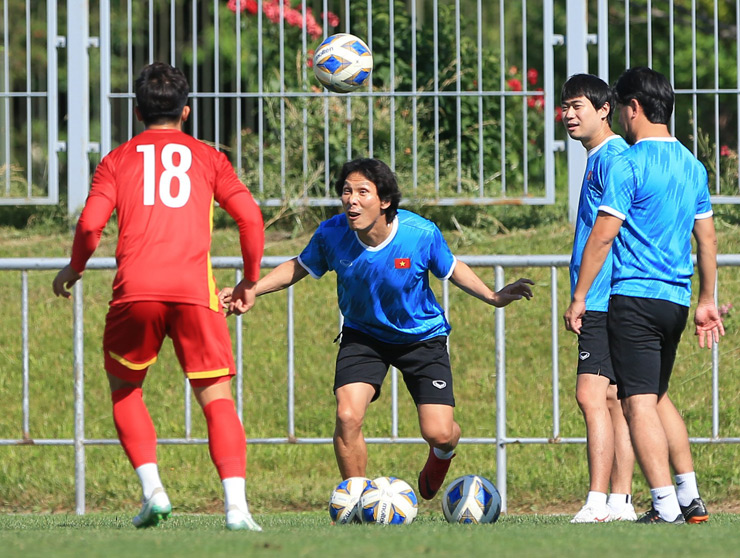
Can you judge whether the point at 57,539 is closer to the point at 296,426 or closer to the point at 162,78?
the point at 162,78

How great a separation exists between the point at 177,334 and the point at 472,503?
164 cm

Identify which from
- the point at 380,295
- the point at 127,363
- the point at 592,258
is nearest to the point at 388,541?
the point at 127,363

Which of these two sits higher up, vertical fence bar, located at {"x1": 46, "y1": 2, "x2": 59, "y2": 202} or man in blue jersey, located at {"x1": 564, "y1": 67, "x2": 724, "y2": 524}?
vertical fence bar, located at {"x1": 46, "y1": 2, "x2": 59, "y2": 202}

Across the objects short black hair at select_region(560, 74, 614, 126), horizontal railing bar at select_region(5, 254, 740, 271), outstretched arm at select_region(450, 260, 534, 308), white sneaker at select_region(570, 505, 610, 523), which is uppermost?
short black hair at select_region(560, 74, 614, 126)

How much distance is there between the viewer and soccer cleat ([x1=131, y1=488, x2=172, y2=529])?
4.77 metres

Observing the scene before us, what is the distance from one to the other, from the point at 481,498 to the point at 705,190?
1.67m

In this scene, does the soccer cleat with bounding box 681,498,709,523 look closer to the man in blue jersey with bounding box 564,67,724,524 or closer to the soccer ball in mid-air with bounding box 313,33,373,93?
the man in blue jersey with bounding box 564,67,724,524

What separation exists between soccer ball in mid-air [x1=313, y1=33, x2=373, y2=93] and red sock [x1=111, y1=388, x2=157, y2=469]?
119 inches

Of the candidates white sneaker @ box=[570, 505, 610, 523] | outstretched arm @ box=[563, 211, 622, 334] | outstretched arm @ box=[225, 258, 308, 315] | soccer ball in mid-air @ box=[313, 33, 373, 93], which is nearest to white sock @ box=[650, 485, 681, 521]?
white sneaker @ box=[570, 505, 610, 523]

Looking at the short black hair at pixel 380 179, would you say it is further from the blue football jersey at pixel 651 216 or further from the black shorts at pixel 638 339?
the black shorts at pixel 638 339

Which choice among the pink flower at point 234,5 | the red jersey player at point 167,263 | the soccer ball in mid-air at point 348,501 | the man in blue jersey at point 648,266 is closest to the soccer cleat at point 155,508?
the red jersey player at point 167,263

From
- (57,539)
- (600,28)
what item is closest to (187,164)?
(57,539)

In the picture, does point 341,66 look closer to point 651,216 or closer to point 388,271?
point 388,271

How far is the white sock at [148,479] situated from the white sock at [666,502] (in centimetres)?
199
